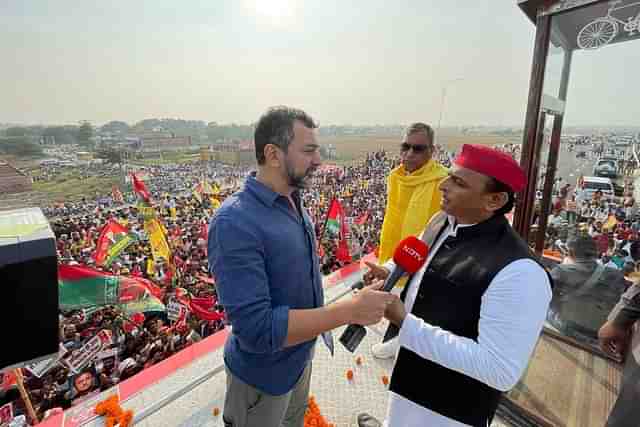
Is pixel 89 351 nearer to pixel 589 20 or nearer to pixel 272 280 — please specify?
pixel 272 280

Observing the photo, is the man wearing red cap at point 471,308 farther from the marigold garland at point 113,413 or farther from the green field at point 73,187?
the green field at point 73,187

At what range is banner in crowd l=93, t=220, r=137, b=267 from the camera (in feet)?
21.6

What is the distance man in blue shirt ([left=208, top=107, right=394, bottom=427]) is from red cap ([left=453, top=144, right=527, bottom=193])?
627 millimetres

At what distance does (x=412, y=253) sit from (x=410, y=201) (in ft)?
5.12

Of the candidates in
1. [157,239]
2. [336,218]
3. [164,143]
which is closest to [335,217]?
[336,218]

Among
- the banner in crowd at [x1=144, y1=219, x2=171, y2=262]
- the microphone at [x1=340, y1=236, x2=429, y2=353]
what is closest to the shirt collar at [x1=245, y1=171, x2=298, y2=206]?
the microphone at [x1=340, y1=236, x2=429, y2=353]

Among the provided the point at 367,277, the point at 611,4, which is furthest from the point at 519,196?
the point at 367,277

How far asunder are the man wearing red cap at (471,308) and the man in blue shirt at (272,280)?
0.78 feet

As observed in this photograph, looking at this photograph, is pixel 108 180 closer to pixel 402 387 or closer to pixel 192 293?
pixel 192 293

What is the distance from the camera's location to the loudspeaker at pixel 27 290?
2.90 ft

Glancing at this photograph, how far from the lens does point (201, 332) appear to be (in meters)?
6.42

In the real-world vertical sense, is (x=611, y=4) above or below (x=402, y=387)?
above

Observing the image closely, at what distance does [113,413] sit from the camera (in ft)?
7.79

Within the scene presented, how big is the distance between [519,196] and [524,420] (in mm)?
1747
